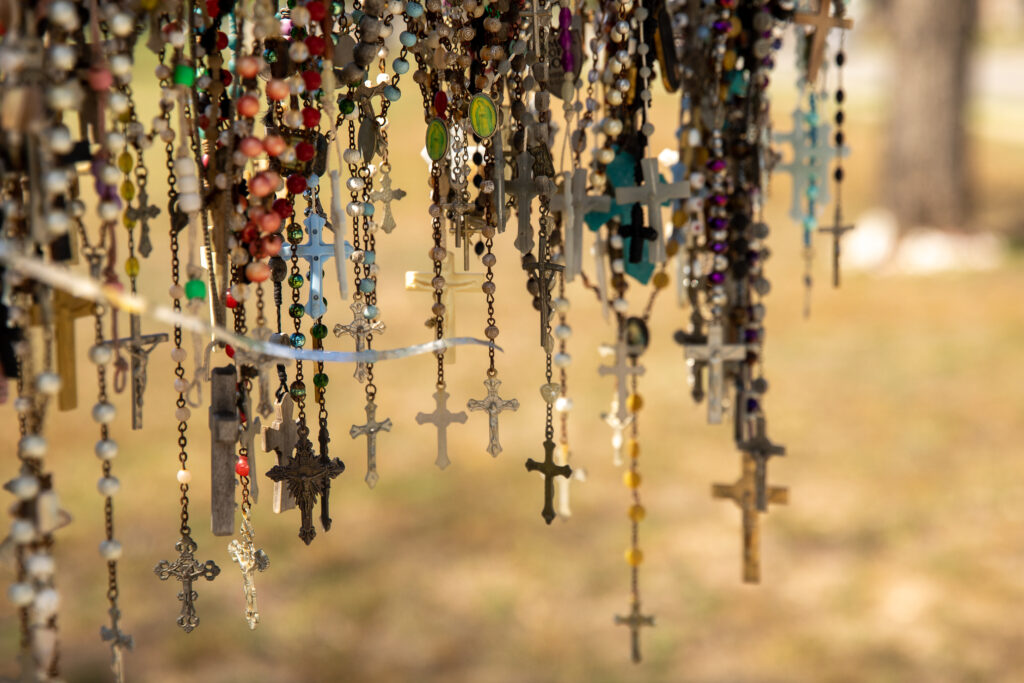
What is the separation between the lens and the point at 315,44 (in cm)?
179

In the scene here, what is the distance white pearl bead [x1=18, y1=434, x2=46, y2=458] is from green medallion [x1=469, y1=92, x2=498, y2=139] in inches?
38.0

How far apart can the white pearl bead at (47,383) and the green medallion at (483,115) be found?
0.90 meters

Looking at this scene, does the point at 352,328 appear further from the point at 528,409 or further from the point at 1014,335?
the point at 1014,335

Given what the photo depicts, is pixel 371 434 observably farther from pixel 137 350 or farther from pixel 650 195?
pixel 650 195

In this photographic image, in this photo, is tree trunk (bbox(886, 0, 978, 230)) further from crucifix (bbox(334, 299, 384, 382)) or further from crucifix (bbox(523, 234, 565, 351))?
crucifix (bbox(334, 299, 384, 382))

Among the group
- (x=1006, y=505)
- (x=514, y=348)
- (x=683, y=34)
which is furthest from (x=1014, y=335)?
(x=683, y=34)

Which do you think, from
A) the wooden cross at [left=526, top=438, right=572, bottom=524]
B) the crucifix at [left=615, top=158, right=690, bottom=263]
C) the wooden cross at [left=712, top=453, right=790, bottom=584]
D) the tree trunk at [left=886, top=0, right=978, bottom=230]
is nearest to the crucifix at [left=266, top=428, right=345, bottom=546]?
the wooden cross at [left=526, top=438, right=572, bottom=524]

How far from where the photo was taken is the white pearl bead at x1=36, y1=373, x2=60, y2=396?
4.65ft

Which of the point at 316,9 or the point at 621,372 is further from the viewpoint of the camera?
the point at 621,372

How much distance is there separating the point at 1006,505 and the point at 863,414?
3.74ft

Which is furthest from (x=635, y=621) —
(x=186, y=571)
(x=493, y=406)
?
(x=186, y=571)

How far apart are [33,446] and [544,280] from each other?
103cm

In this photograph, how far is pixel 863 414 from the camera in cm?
584

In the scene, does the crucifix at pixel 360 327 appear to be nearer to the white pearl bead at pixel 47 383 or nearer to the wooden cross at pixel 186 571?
the wooden cross at pixel 186 571
